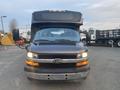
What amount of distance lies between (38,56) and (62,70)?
785mm

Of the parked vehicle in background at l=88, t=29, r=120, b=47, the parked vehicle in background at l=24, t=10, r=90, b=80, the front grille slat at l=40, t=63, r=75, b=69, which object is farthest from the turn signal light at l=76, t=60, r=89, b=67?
the parked vehicle in background at l=88, t=29, r=120, b=47

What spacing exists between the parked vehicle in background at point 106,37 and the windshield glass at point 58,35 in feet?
79.1

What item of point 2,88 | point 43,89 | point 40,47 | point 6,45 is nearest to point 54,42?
point 40,47

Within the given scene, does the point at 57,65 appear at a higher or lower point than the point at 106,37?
higher

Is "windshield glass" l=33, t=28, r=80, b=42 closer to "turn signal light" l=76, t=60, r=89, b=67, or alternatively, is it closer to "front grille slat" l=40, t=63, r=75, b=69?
"turn signal light" l=76, t=60, r=89, b=67

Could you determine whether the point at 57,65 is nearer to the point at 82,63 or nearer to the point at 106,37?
the point at 82,63

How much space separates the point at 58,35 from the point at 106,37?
2791cm

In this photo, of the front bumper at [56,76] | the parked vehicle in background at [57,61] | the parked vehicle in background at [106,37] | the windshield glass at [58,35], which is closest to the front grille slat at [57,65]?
the parked vehicle in background at [57,61]

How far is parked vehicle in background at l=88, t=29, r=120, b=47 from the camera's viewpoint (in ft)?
117

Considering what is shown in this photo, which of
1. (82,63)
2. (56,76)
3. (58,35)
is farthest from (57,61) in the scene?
(58,35)

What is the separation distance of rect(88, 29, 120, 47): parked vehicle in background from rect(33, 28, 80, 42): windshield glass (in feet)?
79.1

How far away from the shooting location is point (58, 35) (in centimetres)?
1002

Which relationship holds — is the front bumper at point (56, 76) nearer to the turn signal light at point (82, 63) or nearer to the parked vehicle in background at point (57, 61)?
the parked vehicle in background at point (57, 61)

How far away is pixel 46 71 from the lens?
8195mm
